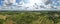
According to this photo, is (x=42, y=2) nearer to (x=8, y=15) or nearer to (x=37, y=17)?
(x=37, y=17)

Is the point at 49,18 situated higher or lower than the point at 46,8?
lower

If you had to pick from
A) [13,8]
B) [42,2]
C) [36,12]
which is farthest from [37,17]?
[13,8]

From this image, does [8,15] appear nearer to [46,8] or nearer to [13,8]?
[13,8]

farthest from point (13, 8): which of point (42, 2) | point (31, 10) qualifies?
point (42, 2)

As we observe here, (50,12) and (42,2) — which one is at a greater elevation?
(42,2)

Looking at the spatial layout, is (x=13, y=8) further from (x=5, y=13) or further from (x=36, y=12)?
(x=36, y=12)
